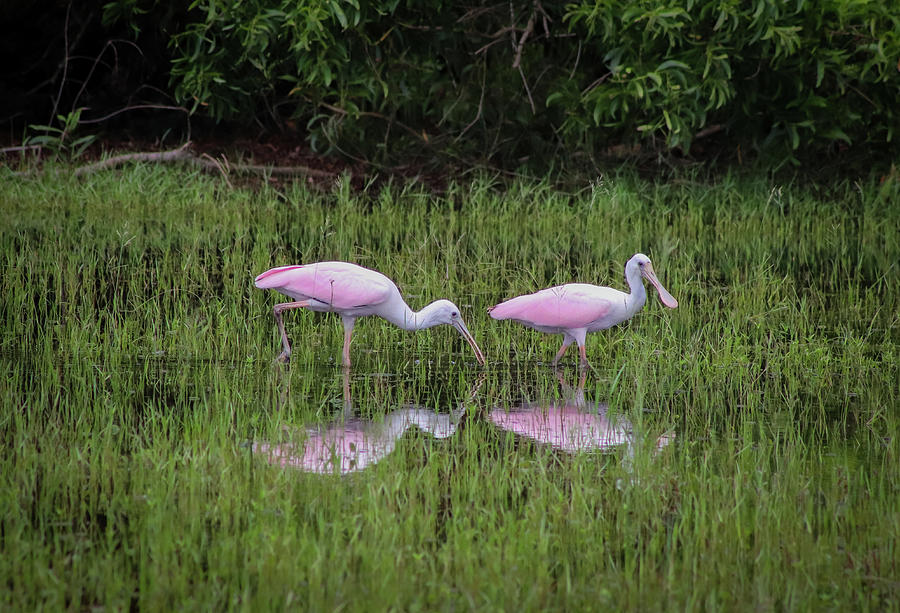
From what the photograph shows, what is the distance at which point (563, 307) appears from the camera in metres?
6.59

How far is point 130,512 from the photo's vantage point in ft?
13.6

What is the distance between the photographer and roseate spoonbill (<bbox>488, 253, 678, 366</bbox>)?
6.60 metres

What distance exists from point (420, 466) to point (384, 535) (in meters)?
0.84

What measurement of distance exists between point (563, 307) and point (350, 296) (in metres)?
1.12

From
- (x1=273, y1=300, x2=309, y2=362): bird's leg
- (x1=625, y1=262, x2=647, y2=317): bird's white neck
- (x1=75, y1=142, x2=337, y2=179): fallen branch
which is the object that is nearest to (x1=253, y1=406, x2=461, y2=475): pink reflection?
(x1=273, y1=300, x2=309, y2=362): bird's leg

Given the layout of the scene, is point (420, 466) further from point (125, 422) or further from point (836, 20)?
point (836, 20)

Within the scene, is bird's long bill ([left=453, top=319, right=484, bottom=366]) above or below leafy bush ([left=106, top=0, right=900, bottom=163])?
below

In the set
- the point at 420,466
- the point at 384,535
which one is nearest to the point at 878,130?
the point at 420,466

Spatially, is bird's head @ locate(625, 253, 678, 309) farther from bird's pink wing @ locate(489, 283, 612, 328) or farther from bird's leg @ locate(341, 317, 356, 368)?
bird's leg @ locate(341, 317, 356, 368)

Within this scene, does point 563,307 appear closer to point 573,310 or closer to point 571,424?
point 573,310

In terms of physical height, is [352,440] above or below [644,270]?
below

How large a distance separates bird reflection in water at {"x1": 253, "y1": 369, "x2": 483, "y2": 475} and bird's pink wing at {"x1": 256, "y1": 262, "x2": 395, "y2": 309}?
2.53 ft

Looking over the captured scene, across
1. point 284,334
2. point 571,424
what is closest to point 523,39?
point 284,334

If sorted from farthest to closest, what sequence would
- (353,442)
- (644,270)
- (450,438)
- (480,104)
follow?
(480,104) < (644,270) < (450,438) < (353,442)
